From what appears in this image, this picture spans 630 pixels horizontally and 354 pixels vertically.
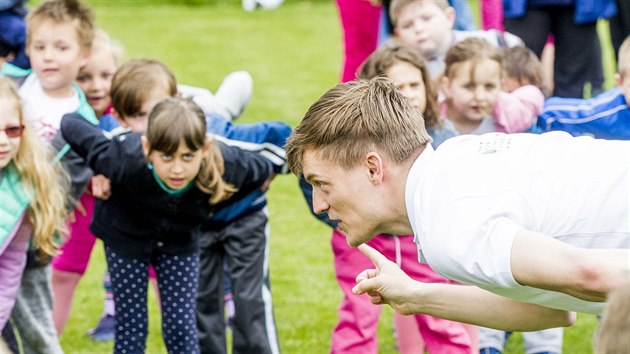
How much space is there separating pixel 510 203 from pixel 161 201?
229 cm

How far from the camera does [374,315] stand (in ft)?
18.5

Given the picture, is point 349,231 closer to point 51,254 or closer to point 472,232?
point 472,232

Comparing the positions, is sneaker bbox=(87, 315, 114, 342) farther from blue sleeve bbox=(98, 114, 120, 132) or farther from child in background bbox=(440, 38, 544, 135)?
child in background bbox=(440, 38, 544, 135)

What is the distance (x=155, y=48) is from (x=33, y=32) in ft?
26.6

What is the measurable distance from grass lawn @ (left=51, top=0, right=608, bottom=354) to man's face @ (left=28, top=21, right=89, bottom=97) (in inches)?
56.3

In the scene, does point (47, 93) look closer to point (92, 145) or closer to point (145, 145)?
point (92, 145)

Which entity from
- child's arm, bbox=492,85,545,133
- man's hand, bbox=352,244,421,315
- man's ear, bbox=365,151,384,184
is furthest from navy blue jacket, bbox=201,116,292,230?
man's ear, bbox=365,151,384,184

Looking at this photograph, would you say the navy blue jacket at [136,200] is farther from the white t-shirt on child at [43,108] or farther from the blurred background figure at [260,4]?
the blurred background figure at [260,4]

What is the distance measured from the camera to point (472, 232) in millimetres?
3211

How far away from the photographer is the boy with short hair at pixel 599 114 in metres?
5.80

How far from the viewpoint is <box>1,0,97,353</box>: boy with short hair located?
5590 millimetres

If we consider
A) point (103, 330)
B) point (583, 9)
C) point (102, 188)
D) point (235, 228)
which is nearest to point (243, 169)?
point (235, 228)

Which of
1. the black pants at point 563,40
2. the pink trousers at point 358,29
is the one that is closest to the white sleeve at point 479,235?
the pink trousers at point 358,29

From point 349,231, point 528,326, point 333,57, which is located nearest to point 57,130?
point 349,231
